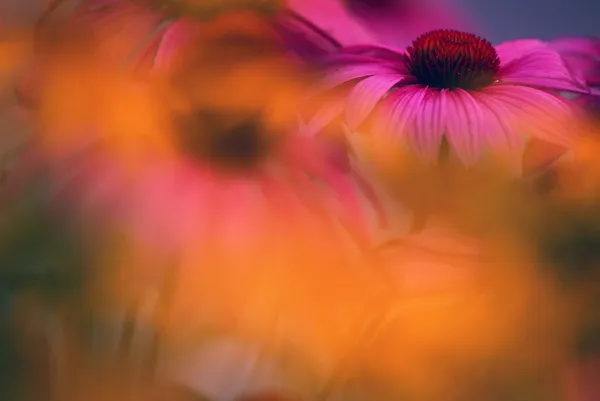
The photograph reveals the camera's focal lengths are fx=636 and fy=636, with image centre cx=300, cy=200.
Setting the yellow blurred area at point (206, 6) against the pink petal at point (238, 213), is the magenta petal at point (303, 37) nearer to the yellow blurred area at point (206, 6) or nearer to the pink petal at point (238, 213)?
the yellow blurred area at point (206, 6)

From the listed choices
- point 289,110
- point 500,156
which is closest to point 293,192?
point 289,110

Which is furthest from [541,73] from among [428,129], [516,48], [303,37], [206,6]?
[206,6]

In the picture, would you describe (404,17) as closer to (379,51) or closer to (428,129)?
(379,51)

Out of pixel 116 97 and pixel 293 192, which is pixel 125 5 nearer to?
pixel 116 97

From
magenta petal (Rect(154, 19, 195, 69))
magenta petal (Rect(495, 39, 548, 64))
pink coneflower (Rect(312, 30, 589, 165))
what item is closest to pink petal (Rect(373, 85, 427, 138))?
pink coneflower (Rect(312, 30, 589, 165))

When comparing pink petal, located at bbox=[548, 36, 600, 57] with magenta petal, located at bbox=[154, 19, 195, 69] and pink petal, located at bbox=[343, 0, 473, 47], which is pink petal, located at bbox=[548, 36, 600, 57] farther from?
magenta petal, located at bbox=[154, 19, 195, 69]

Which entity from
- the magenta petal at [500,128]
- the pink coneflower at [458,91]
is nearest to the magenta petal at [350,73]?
the pink coneflower at [458,91]

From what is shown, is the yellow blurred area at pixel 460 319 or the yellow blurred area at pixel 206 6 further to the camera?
the yellow blurred area at pixel 206 6
